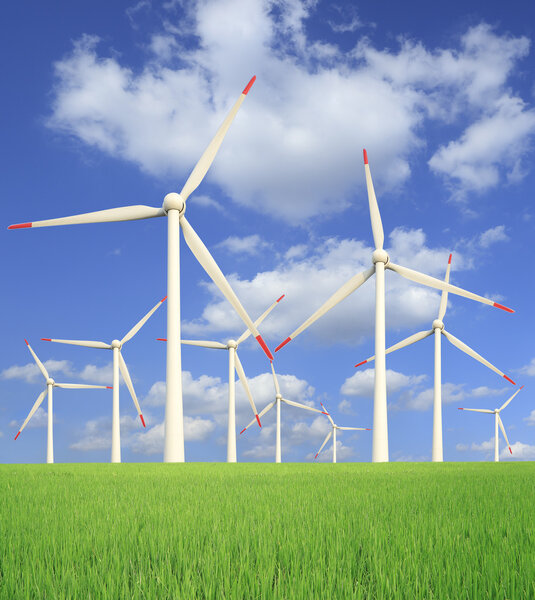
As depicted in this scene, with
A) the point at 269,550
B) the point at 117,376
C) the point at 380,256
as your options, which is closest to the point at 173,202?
the point at 380,256

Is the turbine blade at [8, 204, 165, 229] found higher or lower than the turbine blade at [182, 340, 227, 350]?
higher

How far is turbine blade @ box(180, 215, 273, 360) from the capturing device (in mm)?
38844

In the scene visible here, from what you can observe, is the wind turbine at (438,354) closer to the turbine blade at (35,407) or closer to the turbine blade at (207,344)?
the turbine blade at (207,344)

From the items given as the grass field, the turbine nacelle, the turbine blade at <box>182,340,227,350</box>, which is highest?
the turbine nacelle

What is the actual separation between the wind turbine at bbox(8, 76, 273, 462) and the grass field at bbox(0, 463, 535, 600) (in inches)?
1035

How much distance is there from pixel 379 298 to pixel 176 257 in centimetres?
1872

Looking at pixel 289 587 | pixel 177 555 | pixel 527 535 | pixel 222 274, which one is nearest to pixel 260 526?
pixel 177 555

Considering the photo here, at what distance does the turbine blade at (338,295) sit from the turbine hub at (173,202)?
46.5 feet

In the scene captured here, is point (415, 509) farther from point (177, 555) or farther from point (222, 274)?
point (222, 274)

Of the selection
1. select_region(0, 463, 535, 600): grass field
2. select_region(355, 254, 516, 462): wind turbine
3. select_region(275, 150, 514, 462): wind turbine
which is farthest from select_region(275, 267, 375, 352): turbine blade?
select_region(0, 463, 535, 600): grass field

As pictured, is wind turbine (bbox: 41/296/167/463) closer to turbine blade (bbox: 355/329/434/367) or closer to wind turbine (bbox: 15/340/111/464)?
wind turbine (bbox: 15/340/111/464)

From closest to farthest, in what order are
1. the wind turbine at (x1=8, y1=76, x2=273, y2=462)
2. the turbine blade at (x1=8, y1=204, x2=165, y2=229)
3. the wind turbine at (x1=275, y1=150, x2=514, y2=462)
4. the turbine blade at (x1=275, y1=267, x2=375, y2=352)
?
the wind turbine at (x1=8, y1=76, x2=273, y2=462) → the turbine blade at (x1=8, y1=204, x2=165, y2=229) → the wind turbine at (x1=275, y1=150, x2=514, y2=462) → the turbine blade at (x1=275, y1=267, x2=375, y2=352)

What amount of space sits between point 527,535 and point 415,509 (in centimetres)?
257

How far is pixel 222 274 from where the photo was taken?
40.9 meters
